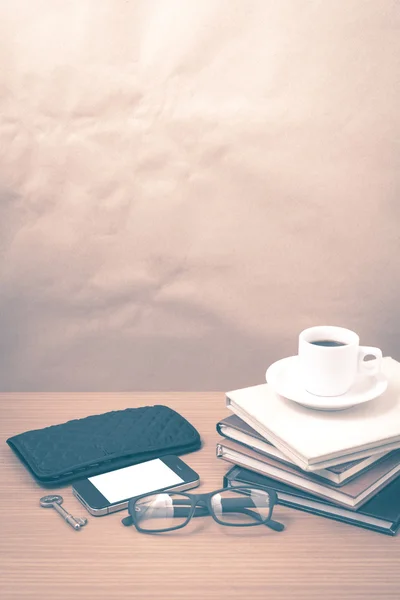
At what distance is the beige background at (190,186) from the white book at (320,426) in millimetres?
272

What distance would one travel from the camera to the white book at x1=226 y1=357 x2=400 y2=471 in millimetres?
776

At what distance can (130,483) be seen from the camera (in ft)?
2.82

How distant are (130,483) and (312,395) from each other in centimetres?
25

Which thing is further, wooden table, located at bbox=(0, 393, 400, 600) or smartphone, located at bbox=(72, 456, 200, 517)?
smartphone, located at bbox=(72, 456, 200, 517)

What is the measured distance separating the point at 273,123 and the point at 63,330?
0.47 meters

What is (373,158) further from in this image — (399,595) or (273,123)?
(399,595)

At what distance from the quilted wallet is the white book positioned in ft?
0.37

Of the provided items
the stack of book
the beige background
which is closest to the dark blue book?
the stack of book

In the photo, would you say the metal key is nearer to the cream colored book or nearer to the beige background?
the cream colored book

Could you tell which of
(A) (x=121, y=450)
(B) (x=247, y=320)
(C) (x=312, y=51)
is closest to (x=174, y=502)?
(A) (x=121, y=450)

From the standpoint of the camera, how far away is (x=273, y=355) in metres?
1.19

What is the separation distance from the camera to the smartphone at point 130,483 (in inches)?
32.2

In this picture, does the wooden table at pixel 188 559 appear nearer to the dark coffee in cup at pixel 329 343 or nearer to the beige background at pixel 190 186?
the dark coffee in cup at pixel 329 343

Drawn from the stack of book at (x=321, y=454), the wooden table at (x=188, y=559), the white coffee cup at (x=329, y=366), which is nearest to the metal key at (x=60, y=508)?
the wooden table at (x=188, y=559)
